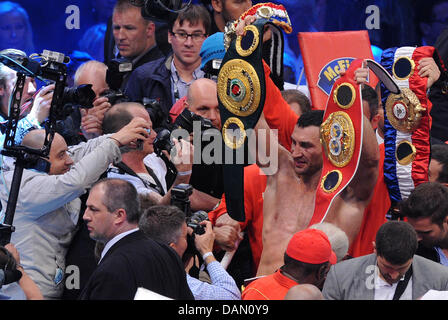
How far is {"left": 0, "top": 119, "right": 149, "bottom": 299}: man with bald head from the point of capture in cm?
391

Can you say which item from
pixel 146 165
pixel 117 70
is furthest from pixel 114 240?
pixel 117 70

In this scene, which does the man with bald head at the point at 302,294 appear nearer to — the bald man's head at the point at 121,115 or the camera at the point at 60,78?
the camera at the point at 60,78

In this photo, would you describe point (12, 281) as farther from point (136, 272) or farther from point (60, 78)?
point (60, 78)

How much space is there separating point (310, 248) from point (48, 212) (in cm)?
143

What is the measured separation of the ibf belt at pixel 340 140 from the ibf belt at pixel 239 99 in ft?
1.17

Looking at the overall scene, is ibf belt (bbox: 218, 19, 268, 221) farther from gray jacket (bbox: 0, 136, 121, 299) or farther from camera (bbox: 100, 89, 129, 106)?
camera (bbox: 100, 89, 129, 106)

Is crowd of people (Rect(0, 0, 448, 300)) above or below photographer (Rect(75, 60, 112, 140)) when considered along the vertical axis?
below

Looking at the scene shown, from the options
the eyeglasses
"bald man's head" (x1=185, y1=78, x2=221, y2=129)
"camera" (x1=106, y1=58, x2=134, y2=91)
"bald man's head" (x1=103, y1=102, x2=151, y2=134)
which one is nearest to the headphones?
"bald man's head" (x1=103, y1=102, x2=151, y2=134)

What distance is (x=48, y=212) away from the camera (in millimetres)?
4020
